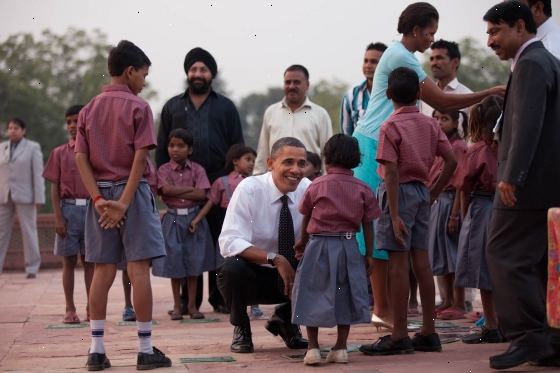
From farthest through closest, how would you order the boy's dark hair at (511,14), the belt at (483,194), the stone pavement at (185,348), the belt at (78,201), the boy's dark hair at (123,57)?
the belt at (78,201)
the belt at (483,194)
the boy's dark hair at (123,57)
the stone pavement at (185,348)
the boy's dark hair at (511,14)

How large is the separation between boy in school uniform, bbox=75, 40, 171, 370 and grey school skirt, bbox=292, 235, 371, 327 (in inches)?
33.3

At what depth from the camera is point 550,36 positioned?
20.8 ft

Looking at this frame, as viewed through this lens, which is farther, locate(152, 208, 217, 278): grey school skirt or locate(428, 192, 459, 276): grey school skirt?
locate(152, 208, 217, 278): grey school skirt

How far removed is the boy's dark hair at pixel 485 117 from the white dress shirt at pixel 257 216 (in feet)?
4.52

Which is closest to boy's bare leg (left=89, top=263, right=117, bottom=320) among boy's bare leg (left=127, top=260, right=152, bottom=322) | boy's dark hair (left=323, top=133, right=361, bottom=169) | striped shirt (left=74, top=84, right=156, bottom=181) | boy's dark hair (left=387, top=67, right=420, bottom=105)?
boy's bare leg (left=127, top=260, right=152, bottom=322)

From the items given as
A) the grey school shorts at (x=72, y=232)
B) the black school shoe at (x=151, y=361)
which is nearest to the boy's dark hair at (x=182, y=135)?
the grey school shorts at (x=72, y=232)

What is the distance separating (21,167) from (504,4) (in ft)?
32.4

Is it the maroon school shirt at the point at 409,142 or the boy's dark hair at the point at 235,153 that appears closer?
the maroon school shirt at the point at 409,142

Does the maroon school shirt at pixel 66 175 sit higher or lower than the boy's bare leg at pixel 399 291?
higher

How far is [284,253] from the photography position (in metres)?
6.79

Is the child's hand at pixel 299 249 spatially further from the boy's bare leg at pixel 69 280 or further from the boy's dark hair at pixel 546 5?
the boy's bare leg at pixel 69 280

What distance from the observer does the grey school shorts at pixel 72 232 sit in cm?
892

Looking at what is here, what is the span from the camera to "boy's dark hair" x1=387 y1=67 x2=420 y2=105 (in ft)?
21.6

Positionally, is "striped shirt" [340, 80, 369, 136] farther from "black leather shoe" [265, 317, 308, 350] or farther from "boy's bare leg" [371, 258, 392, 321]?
"black leather shoe" [265, 317, 308, 350]
